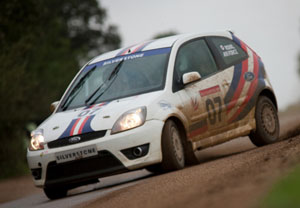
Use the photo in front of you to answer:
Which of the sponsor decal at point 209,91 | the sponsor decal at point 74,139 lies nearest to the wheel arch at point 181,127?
the sponsor decal at point 209,91

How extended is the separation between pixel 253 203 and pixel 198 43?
6.77 meters

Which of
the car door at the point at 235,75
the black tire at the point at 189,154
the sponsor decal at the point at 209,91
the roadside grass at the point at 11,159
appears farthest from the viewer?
the roadside grass at the point at 11,159

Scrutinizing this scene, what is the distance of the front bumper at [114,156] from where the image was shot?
384 inches

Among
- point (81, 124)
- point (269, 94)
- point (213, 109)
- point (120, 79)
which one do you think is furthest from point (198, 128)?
point (269, 94)

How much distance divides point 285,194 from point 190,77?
5.51 metres

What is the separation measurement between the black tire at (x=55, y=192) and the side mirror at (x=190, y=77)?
2.10 m

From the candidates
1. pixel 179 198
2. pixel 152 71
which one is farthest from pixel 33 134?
pixel 179 198

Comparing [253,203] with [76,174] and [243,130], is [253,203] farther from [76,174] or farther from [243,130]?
[243,130]

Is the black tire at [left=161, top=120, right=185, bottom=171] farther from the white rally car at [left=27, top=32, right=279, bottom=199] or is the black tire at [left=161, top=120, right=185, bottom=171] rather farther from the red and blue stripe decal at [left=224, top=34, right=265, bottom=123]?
the red and blue stripe decal at [left=224, top=34, right=265, bottom=123]

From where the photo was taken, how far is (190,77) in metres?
10.7

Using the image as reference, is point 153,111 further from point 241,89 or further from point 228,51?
point 228,51

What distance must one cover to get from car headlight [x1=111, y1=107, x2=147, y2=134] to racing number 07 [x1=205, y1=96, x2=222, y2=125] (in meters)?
1.55

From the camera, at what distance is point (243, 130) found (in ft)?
38.8

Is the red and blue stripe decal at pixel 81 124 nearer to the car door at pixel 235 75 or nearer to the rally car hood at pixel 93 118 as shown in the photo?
the rally car hood at pixel 93 118
